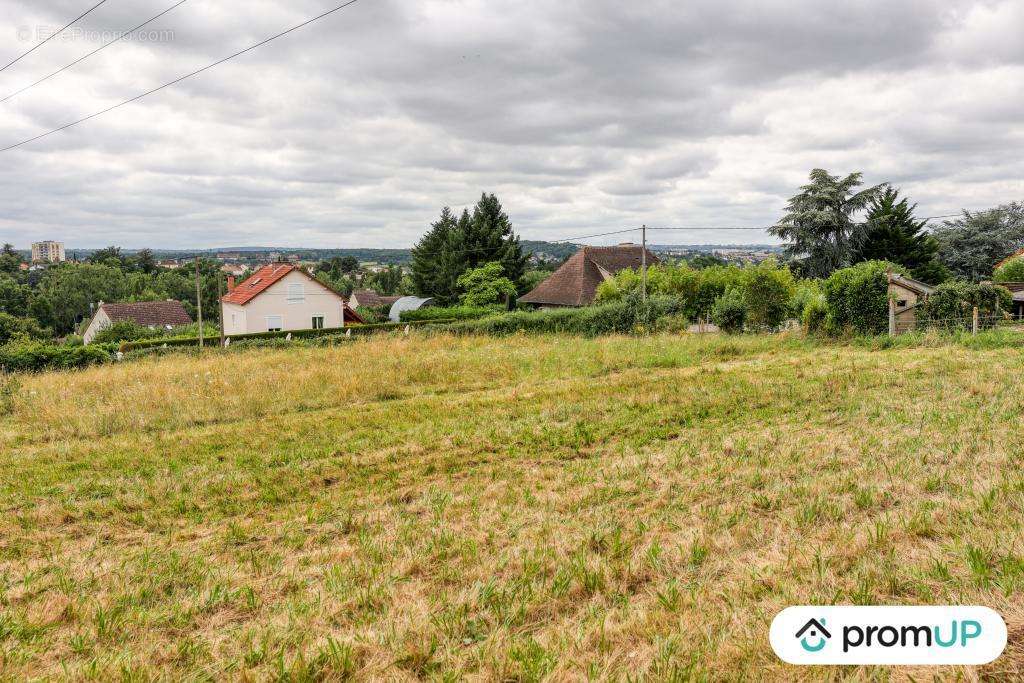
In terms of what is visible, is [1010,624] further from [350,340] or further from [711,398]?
[350,340]

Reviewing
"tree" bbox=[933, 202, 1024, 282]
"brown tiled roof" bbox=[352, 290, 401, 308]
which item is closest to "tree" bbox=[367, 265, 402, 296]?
"brown tiled roof" bbox=[352, 290, 401, 308]

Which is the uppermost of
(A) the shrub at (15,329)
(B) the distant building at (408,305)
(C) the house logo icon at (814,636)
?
(B) the distant building at (408,305)

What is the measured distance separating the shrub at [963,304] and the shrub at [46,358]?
29.5m

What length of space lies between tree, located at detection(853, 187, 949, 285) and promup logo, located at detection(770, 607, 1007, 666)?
1845 inches

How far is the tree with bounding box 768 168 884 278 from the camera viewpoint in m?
41.3

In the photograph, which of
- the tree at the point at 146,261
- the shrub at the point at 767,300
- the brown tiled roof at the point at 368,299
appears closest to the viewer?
the shrub at the point at 767,300

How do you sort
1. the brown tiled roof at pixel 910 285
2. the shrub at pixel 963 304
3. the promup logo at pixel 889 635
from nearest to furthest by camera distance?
the promup logo at pixel 889 635 → the shrub at pixel 963 304 → the brown tiled roof at pixel 910 285

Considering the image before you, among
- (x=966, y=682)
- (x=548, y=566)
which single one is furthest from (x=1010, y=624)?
(x=548, y=566)

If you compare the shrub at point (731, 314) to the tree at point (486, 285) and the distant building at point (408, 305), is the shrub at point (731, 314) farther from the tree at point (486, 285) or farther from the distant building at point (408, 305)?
the distant building at point (408, 305)

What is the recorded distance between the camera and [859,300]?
65.0 feet

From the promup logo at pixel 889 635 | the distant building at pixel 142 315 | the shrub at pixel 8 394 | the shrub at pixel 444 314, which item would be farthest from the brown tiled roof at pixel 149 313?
the promup logo at pixel 889 635

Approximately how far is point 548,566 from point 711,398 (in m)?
6.94

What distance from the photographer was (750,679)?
2652mm

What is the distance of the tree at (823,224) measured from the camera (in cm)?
4134
